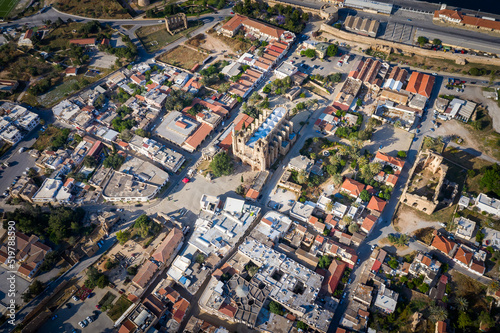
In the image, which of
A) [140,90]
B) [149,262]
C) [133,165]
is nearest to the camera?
[149,262]

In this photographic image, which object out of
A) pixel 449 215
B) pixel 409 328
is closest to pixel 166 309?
pixel 409 328

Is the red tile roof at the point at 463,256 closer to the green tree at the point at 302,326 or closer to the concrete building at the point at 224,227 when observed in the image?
the green tree at the point at 302,326

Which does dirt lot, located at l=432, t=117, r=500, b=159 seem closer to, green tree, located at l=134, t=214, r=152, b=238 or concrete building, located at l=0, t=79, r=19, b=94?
green tree, located at l=134, t=214, r=152, b=238

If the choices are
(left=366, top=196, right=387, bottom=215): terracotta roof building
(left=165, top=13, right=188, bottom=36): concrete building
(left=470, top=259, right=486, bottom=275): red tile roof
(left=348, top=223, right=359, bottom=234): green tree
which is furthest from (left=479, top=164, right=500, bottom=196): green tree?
(left=165, top=13, right=188, bottom=36): concrete building

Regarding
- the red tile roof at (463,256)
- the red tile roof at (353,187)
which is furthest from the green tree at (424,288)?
the red tile roof at (353,187)

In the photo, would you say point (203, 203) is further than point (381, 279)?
Yes

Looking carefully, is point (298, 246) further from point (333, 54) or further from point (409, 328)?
point (333, 54)
